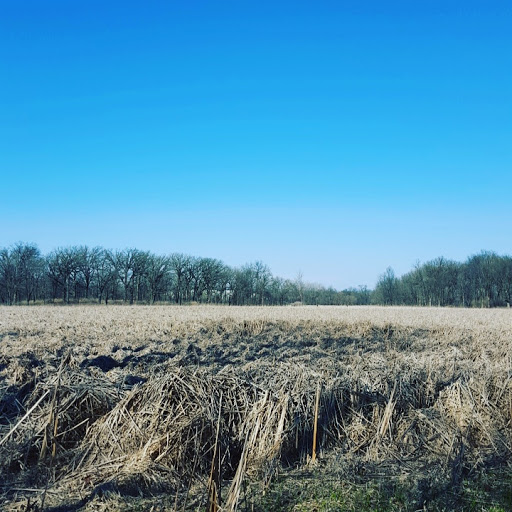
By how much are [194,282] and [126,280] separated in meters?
12.8

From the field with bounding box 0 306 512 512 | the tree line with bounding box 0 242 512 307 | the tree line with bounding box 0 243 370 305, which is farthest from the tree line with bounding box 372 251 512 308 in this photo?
the field with bounding box 0 306 512 512

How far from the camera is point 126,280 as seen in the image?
8269cm

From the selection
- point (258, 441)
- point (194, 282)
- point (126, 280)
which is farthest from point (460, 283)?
point (258, 441)

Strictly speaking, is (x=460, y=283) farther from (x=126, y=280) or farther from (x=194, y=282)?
(x=126, y=280)

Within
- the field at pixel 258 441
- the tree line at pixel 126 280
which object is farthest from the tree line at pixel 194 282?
the field at pixel 258 441

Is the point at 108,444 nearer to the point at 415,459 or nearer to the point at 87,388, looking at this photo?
the point at 87,388

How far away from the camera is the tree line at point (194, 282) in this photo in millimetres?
76938

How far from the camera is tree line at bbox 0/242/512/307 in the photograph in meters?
76.9

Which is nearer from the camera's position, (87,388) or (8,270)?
(87,388)

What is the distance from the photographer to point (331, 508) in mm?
Result: 5805

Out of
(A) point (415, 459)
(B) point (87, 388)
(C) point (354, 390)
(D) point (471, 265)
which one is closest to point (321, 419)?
(C) point (354, 390)

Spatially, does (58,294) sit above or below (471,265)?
below

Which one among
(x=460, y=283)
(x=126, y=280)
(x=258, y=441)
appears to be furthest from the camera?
(x=460, y=283)

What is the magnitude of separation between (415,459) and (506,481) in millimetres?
1322
